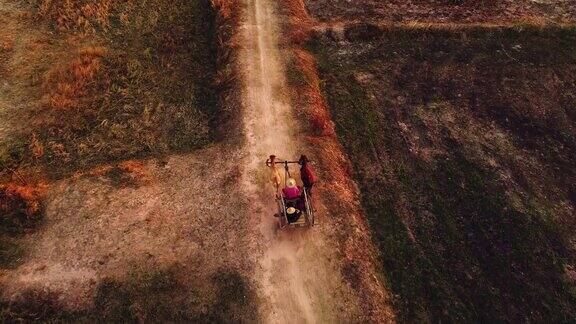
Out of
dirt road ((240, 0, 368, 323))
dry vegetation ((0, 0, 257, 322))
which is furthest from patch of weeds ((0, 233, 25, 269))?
dirt road ((240, 0, 368, 323))

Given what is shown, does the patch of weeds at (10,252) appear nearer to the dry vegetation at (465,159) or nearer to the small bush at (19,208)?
the small bush at (19,208)

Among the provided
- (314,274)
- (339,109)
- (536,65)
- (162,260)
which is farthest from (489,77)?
(162,260)

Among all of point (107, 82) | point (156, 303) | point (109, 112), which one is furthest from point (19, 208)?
point (107, 82)

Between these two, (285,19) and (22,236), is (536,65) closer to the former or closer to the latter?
(285,19)

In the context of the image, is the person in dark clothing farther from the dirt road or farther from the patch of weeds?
the patch of weeds

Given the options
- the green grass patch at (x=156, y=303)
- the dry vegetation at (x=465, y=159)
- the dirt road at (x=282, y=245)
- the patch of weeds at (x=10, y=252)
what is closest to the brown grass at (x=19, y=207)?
the patch of weeds at (x=10, y=252)

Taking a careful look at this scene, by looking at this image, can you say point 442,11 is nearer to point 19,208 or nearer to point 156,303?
point 156,303
